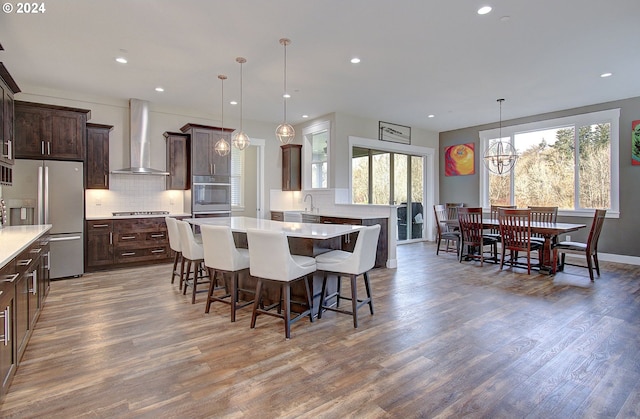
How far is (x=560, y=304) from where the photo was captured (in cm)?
377

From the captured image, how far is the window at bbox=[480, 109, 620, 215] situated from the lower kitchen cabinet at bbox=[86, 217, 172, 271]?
284 inches

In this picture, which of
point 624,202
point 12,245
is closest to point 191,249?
point 12,245

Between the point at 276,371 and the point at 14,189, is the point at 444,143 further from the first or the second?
the point at 14,189

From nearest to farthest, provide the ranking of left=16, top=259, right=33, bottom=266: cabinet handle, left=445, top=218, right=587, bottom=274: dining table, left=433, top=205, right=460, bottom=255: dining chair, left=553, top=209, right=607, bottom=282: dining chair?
left=16, top=259, right=33, bottom=266: cabinet handle, left=553, top=209, right=607, bottom=282: dining chair, left=445, top=218, right=587, bottom=274: dining table, left=433, top=205, right=460, bottom=255: dining chair

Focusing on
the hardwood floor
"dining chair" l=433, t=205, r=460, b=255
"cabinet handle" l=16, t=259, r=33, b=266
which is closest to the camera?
the hardwood floor

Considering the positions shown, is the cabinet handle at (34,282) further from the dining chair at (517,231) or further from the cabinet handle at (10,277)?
the dining chair at (517,231)

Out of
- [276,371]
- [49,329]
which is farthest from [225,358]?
[49,329]

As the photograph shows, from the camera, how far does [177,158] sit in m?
6.36

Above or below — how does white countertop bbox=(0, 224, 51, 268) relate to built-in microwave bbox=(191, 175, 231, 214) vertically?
below

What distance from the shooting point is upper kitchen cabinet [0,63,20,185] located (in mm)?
3641

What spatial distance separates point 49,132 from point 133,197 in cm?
167

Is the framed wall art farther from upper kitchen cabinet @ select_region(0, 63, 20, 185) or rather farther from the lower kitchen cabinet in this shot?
upper kitchen cabinet @ select_region(0, 63, 20, 185)

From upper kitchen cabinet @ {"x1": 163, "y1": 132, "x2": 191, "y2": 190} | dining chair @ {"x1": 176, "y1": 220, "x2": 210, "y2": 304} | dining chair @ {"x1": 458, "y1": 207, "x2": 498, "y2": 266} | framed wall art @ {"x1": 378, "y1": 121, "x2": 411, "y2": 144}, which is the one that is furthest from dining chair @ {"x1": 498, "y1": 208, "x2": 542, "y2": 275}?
upper kitchen cabinet @ {"x1": 163, "y1": 132, "x2": 191, "y2": 190}

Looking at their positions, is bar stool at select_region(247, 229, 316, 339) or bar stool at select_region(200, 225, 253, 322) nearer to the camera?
bar stool at select_region(247, 229, 316, 339)
